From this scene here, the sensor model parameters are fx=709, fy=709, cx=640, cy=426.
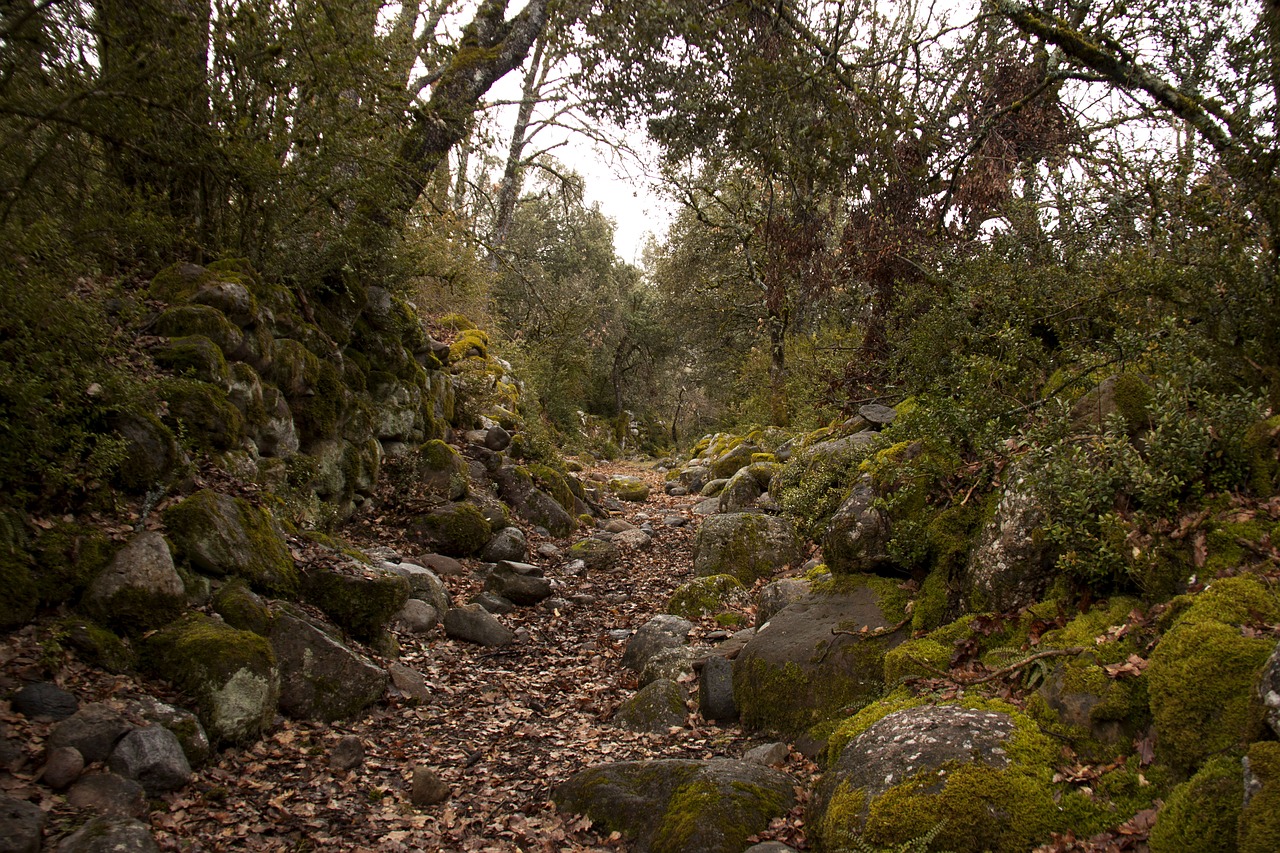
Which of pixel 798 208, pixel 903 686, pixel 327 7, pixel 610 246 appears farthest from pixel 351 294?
pixel 610 246

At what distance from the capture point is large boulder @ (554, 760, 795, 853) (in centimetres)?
397

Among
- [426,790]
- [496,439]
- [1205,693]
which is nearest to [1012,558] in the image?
[1205,693]

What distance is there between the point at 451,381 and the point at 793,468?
6.81 m

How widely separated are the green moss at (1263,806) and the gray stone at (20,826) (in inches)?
191

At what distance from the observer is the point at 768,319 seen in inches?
735

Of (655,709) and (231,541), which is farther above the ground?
(231,541)

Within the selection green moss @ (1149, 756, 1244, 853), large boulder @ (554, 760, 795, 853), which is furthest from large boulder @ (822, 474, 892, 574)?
green moss @ (1149, 756, 1244, 853)

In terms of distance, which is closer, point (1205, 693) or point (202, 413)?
point (1205, 693)

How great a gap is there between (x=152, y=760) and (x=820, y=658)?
449 cm

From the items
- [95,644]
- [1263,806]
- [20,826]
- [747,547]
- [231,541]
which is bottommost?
[20,826]

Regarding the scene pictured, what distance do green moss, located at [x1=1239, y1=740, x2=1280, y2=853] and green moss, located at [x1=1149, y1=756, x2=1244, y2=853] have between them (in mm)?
94

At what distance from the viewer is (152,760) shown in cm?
399

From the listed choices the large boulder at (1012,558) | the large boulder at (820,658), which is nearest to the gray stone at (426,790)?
the large boulder at (820,658)

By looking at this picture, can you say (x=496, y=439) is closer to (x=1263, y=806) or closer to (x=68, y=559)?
(x=68, y=559)
